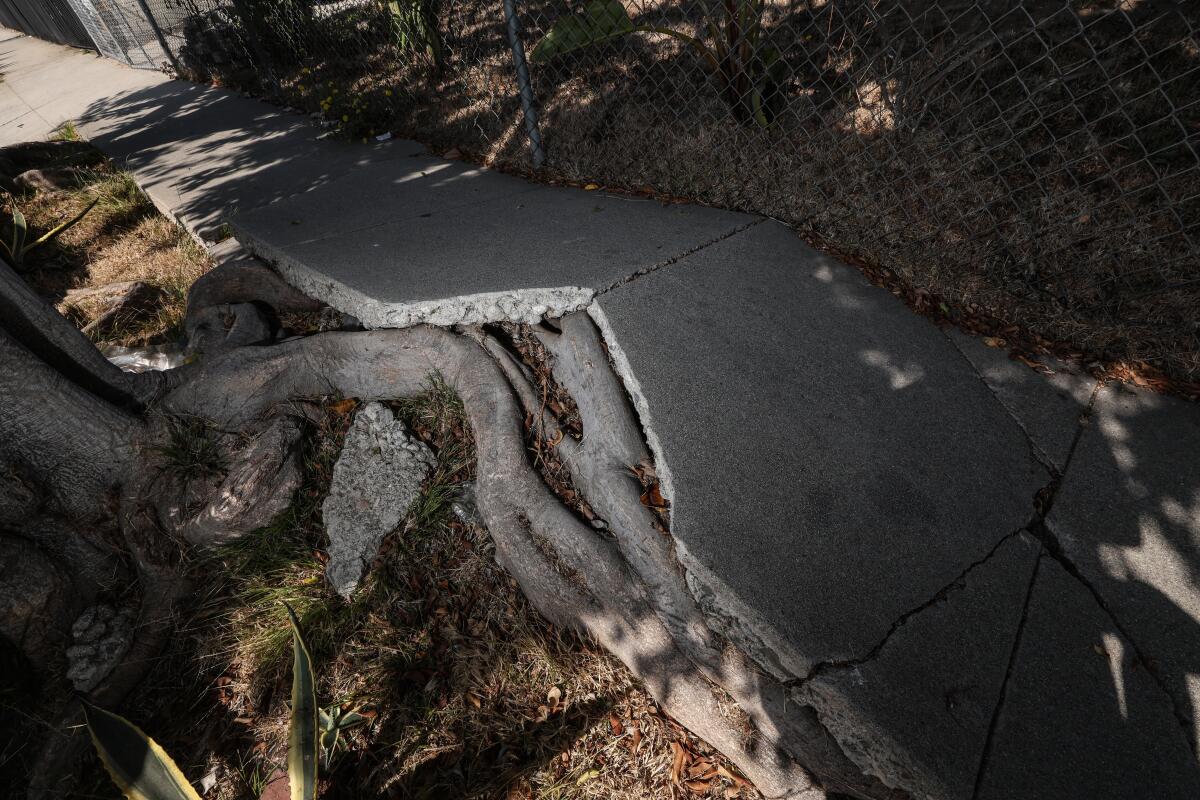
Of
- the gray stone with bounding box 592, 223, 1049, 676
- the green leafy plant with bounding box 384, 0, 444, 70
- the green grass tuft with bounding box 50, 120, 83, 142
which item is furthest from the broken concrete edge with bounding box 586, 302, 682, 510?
the green grass tuft with bounding box 50, 120, 83, 142

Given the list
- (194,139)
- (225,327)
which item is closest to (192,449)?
(225,327)

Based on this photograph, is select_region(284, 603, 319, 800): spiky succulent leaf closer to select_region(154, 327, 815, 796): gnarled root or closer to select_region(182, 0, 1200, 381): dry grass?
select_region(154, 327, 815, 796): gnarled root

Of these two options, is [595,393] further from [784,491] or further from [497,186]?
[497,186]

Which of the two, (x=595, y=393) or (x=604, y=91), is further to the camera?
(x=604, y=91)

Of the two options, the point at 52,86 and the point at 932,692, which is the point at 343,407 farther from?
the point at 52,86

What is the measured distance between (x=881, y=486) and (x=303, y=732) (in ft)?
6.22

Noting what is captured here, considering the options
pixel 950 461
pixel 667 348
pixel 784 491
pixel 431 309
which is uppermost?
pixel 431 309

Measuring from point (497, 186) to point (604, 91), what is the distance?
4.50 ft

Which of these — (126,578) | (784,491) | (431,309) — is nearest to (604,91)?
(431,309)

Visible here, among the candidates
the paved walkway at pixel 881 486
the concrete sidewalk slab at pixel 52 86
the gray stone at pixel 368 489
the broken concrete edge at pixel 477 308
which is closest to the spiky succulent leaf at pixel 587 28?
the paved walkway at pixel 881 486

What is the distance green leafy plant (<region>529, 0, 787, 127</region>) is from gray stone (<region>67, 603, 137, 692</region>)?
11.9ft

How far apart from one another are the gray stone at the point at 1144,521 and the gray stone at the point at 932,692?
0.29m

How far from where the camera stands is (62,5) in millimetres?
11531

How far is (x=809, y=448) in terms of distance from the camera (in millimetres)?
2014
